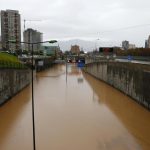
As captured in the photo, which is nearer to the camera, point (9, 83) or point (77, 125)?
point (77, 125)

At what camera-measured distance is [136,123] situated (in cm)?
2559

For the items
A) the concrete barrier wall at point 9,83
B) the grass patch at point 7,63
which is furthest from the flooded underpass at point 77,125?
the grass patch at point 7,63

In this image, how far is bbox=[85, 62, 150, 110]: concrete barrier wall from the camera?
31.2 metres

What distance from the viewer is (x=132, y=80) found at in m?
37.6

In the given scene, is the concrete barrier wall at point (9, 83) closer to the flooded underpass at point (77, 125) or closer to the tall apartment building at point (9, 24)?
the flooded underpass at point (77, 125)

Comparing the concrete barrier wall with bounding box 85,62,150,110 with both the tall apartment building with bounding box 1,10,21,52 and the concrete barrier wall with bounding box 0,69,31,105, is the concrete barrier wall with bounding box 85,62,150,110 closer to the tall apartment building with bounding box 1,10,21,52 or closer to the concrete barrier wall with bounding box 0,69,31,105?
the concrete barrier wall with bounding box 0,69,31,105

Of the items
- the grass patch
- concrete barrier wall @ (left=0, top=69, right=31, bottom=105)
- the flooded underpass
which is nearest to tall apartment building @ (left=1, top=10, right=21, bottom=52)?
the grass patch

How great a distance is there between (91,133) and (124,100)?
16.6m

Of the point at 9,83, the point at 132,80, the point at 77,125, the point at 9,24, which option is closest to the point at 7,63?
the point at 9,83

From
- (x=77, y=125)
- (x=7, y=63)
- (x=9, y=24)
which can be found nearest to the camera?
(x=77, y=125)

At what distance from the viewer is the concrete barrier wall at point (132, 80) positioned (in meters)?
31.2

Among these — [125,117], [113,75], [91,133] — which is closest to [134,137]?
[91,133]

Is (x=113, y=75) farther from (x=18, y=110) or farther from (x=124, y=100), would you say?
(x=18, y=110)

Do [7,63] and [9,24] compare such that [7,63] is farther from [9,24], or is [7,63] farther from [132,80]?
[9,24]
